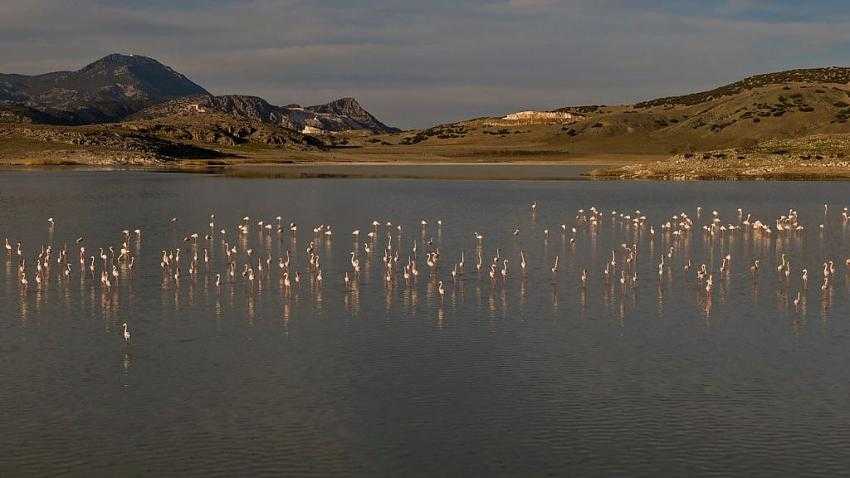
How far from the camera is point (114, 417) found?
88.0 ft

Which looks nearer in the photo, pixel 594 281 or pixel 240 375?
pixel 240 375

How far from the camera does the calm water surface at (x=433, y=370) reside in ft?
79.7

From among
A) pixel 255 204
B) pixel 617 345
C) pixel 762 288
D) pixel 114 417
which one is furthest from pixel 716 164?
pixel 114 417

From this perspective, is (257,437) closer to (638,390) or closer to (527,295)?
(638,390)

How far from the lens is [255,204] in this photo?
99.4 m

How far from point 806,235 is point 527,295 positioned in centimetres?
3217

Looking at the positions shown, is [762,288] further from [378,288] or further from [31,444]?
[31,444]

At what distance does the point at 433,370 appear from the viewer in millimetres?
31734

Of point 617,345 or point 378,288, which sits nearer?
point 617,345

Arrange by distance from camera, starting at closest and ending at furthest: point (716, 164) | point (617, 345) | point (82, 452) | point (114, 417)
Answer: point (82, 452) → point (114, 417) → point (617, 345) → point (716, 164)

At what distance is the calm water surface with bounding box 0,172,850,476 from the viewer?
24.3m

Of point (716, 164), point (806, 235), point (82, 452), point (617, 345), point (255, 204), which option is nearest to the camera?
point (82, 452)

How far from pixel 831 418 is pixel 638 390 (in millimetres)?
5072

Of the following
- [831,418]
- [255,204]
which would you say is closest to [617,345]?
[831,418]
